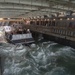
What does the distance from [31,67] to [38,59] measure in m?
2.36

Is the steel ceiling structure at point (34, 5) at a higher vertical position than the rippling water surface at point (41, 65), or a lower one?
higher

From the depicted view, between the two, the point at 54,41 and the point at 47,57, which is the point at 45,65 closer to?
the point at 47,57

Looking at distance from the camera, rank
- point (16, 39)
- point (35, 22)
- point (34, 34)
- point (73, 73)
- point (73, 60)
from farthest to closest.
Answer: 1. point (35, 22)
2. point (34, 34)
3. point (16, 39)
4. point (73, 60)
5. point (73, 73)

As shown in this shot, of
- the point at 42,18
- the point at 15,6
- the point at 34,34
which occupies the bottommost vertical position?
the point at 34,34

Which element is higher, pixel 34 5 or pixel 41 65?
pixel 34 5

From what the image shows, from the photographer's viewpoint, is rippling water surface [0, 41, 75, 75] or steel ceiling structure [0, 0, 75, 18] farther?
rippling water surface [0, 41, 75, 75]

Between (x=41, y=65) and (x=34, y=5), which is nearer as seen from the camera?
(x=34, y=5)

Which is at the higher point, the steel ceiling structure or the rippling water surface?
the steel ceiling structure

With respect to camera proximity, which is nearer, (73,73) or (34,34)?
(73,73)

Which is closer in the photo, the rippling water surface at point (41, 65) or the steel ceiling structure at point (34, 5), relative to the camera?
the steel ceiling structure at point (34, 5)

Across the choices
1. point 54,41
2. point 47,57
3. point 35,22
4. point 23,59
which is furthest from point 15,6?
point 35,22

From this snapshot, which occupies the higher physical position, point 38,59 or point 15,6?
point 15,6

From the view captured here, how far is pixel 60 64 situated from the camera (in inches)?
509

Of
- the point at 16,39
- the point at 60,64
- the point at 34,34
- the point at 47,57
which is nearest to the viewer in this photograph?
the point at 60,64
